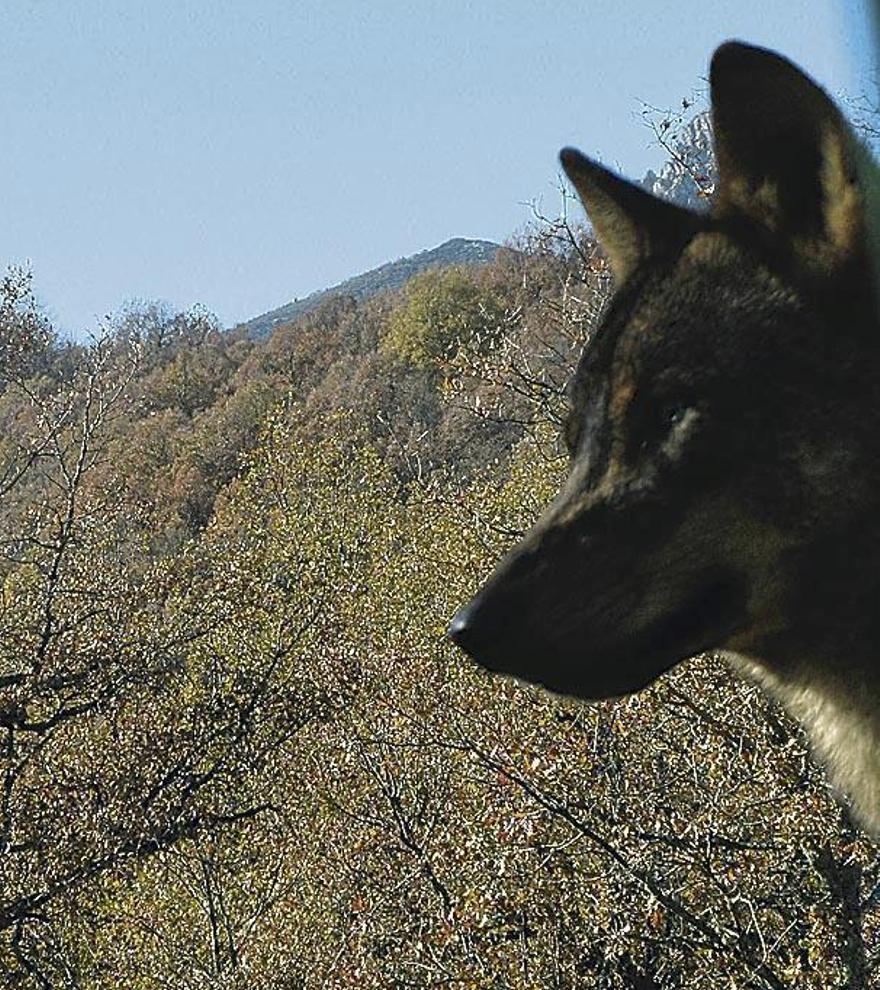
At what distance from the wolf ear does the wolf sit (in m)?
0.23

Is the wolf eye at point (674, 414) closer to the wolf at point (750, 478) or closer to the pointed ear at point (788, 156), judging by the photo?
the wolf at point (750, 478)

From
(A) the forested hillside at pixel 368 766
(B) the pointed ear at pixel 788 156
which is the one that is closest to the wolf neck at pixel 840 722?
(B) the pointed ear at pixel 788 156

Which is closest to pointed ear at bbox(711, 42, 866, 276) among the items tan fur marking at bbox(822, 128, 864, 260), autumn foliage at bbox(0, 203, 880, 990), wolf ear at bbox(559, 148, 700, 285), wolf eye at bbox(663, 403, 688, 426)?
tan fur marking at bbox(822, 128, 864, 260)

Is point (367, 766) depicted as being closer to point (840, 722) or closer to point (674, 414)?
point (840, 722)

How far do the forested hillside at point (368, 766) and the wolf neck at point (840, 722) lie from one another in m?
5.45

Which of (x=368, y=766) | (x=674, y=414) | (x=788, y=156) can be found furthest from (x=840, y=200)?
(x=368, y=766)

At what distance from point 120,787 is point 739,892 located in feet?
27.7

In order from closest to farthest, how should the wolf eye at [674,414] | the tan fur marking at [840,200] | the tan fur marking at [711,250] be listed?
the tan fur marking at [840,200]
the wolf eye at [674,414]
the tan fur marking at [711,250]

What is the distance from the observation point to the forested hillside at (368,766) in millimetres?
8359

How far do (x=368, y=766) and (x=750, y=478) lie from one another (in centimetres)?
1155

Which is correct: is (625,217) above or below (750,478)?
above

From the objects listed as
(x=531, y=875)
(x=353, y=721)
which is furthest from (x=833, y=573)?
(x=353, y=721)

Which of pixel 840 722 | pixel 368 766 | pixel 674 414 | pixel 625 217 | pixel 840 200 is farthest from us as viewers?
pixel 368 766

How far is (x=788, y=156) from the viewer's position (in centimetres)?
230
